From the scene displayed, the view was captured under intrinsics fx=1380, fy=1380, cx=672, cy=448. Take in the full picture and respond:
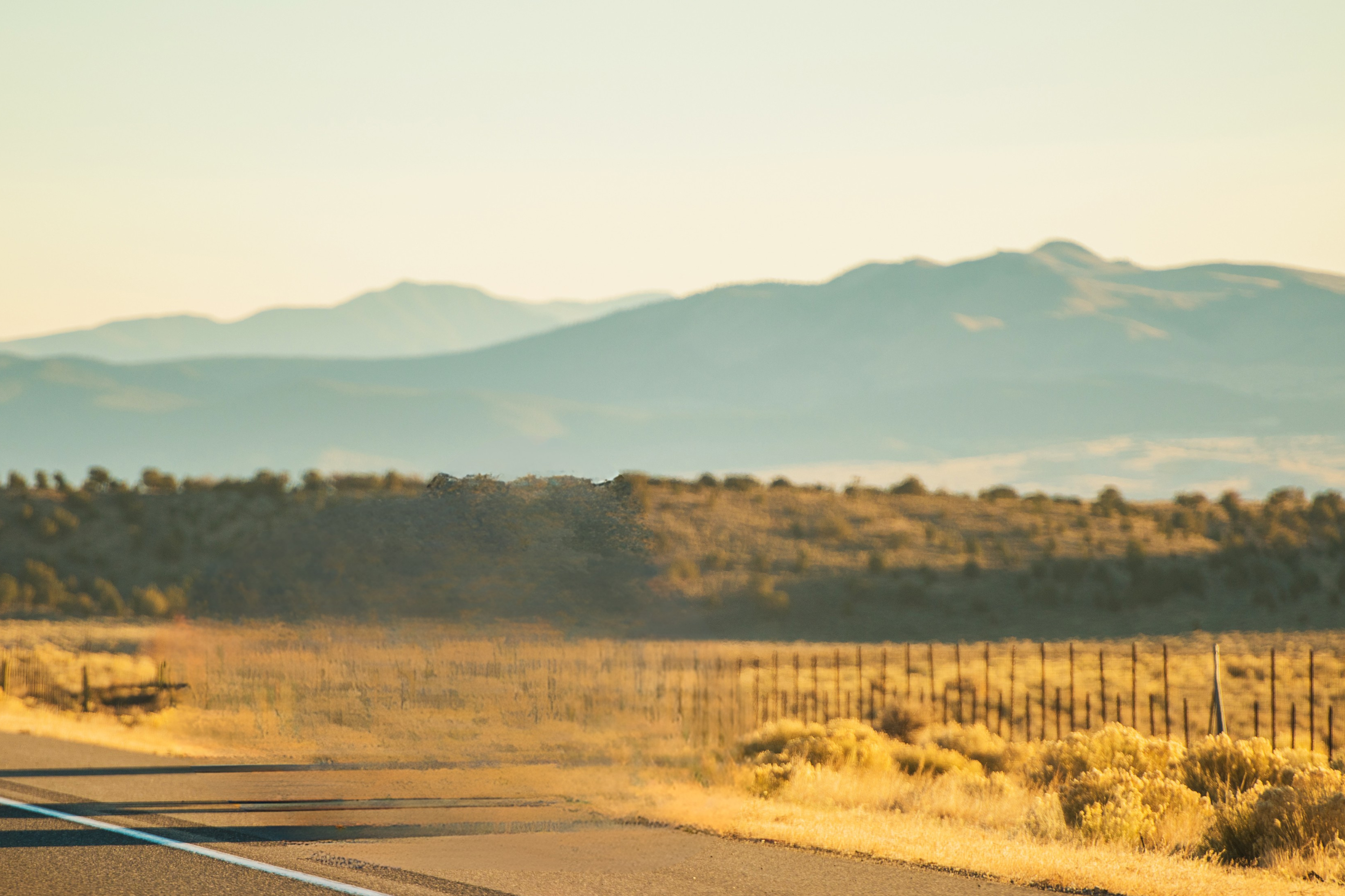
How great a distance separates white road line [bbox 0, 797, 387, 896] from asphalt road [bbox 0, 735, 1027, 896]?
0.25 ft

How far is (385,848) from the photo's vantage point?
1208cm

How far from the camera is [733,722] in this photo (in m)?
20.0

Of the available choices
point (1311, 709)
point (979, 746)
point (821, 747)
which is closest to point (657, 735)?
point (821, 747)

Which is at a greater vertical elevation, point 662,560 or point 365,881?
point 662,560

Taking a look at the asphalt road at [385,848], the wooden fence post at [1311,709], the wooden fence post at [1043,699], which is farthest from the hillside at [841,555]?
the wooden fence post at [1311,709]

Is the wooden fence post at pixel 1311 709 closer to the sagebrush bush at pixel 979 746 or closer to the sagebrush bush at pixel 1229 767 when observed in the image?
the sagebrush bush at pixel 1229 767

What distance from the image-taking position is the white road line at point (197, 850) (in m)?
10.2

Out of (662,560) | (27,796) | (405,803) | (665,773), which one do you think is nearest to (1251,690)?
(662,560)

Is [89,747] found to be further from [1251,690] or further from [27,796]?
[1251,690]

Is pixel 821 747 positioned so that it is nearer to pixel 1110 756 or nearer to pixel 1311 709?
pixel 1110 756

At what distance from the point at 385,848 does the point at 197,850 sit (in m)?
1.58

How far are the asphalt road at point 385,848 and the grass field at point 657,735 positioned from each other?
0.75 meters

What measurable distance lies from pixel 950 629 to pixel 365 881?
→ 48.3m

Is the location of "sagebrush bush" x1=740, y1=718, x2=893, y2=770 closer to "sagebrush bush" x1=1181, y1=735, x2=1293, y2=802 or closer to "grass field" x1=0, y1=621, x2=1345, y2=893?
"grass field" x1=0, y1=621, x2=1345, y2=893
